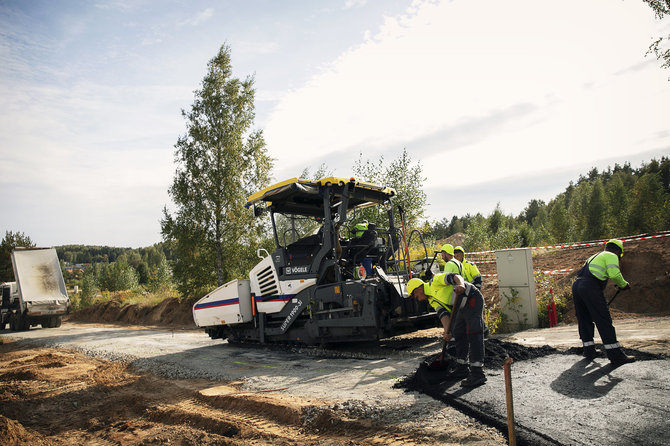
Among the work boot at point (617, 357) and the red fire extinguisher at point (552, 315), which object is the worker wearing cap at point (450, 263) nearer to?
the work boot at point (617, 357)

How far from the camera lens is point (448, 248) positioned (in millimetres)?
7465

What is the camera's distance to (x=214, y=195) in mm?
16953

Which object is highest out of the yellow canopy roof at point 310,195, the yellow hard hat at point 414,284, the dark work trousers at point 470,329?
the yellow canopy roof at point 310,195

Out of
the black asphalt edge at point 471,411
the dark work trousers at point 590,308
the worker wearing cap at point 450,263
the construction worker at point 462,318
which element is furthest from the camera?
the worker wearing cap at point 450,263

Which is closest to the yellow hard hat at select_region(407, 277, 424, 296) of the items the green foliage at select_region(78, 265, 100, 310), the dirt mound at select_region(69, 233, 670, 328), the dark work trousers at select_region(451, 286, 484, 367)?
the dark work trousers at select_region(451, 286, 484, 367)

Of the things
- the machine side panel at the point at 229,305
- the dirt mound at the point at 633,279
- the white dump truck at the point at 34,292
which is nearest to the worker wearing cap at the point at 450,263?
the dirt mound at the point at 633,279

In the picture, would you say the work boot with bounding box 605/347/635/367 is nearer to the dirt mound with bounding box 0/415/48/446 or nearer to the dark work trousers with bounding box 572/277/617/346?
the dark work trousers with bounding box 572/277/617/346

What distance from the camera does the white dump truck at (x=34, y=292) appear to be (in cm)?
1802

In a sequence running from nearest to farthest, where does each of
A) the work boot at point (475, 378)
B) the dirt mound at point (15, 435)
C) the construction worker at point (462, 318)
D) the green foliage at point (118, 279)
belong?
the dirt mound at point (15, 435), the work boot at point (475, 378), the construction worker at point (462, 318), the green foliage at point (118, 279)

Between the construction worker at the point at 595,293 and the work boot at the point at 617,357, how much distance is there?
197 millimetres

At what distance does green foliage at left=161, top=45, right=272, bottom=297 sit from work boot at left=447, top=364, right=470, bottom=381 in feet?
41.1

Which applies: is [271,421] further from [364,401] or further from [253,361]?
[253,361]

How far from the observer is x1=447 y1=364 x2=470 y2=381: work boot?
18.0 ft

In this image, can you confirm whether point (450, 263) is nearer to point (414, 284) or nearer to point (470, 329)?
point (414, 284)
